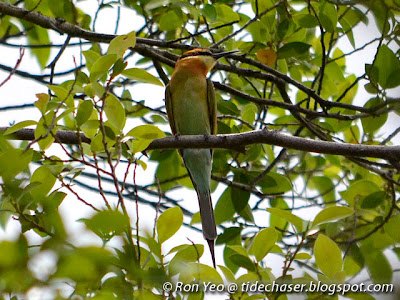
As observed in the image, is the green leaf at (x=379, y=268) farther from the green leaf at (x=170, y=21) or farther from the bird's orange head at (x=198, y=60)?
the bird's orange head at (x=198, y=60)

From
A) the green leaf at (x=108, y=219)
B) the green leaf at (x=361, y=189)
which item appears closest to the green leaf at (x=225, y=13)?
the green leaf at (x=361, y=189)

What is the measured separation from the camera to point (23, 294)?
897 millimetres

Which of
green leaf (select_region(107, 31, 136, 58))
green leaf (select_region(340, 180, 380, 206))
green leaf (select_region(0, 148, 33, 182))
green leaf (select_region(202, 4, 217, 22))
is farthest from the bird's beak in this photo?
green leaf (select_region(0, 148, 33, 182))

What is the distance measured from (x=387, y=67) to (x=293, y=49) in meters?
0.82

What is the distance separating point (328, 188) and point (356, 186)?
152 cm

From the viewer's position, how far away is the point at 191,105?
4301 millimetres

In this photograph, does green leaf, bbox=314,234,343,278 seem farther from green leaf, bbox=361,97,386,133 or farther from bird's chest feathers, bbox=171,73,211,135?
bird's chest feathers, bbox=171,73,211,135

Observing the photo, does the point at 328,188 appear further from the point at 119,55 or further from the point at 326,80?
the point at 119,55

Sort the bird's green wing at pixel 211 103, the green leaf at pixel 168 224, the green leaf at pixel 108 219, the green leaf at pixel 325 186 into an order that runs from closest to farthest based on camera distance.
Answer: the green leaf at pixel 108 219 < the green leaf at pixel 168 224 < the bird's green wing at pixel 211 103 < the green leaf at pixel 325 186

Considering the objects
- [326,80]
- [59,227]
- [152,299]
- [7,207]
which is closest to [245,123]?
[326,80]

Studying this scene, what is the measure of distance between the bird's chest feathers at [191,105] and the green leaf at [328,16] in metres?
1.42

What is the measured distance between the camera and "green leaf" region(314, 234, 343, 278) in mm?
2023

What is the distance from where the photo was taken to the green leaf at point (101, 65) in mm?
2098

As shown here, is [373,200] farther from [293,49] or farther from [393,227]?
→ [293,49]
